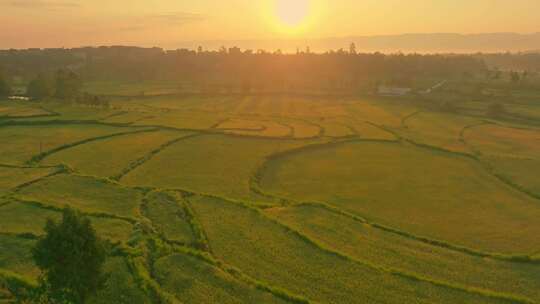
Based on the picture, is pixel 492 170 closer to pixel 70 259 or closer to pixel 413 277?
pixel 413 277

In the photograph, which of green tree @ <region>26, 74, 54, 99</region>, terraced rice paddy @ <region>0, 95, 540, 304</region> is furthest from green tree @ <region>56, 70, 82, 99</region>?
terraced rice paddy @ <region>0, 95, 540, 304</region>

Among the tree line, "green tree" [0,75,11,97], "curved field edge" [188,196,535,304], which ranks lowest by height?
"curved field edge" [188,196,535,304]

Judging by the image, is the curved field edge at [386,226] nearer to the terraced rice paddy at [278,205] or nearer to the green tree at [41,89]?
the terraced rice paddy at [278,205]

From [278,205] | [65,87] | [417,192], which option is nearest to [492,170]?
[417,192]

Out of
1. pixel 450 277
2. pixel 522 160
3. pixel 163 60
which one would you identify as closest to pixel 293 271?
pixel 450 277

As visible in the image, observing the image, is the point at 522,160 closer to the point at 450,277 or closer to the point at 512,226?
the point at 512,226

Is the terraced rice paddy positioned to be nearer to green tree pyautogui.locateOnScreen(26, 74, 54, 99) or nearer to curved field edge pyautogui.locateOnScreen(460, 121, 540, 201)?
curved field edge pyautogui.locateOnScreen(460, 121, 540, 201)

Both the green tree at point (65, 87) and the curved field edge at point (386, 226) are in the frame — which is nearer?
the curved field edge at point (386, 226)

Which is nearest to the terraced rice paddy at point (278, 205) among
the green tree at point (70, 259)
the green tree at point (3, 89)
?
the green tree at point (70, 259)
